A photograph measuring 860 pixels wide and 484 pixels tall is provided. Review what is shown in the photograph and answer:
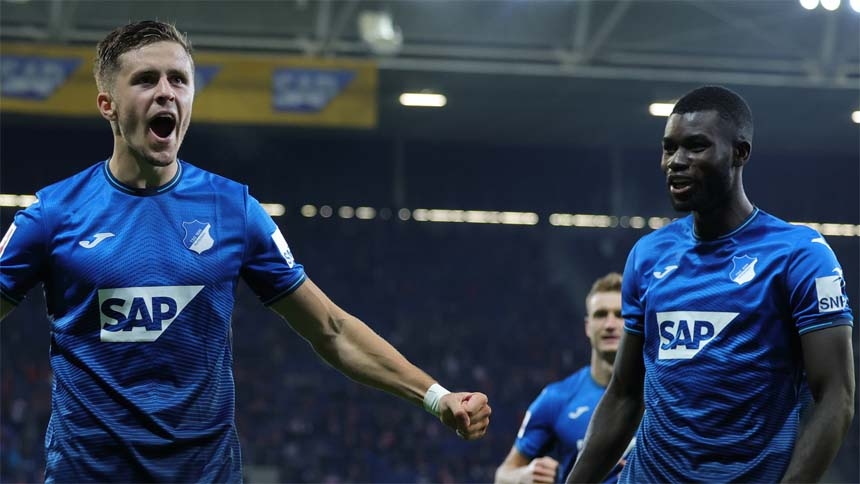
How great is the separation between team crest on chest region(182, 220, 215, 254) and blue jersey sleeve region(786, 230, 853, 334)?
67.4 inches

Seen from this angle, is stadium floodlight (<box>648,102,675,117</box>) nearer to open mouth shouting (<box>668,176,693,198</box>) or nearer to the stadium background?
the stadium background

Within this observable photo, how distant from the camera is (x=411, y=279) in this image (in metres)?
23.0

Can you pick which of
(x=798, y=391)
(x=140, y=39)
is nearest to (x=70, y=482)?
(x=140, y=39)

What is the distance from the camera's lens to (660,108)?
1820 centimetres

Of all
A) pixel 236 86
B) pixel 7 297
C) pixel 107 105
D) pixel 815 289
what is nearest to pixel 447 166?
pixel 236 86

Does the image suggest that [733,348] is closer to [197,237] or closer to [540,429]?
[197,237]

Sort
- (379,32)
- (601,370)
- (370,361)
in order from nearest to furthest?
(370,361) < (601,370) < (379,32)

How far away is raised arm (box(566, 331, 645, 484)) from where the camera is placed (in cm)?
394

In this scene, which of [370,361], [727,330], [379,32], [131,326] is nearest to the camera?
[131,326]

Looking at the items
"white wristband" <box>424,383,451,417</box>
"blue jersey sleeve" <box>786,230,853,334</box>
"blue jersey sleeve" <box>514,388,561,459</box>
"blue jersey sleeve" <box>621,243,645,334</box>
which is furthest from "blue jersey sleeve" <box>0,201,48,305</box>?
"blue jersey sleeve" <box>514,388,561,459</box>

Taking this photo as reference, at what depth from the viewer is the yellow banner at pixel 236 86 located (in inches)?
551

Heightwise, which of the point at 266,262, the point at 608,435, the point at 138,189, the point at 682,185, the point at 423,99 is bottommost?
the point at 608,435

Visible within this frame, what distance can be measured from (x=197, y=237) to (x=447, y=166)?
18.9m

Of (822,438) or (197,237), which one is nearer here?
(197,237)
